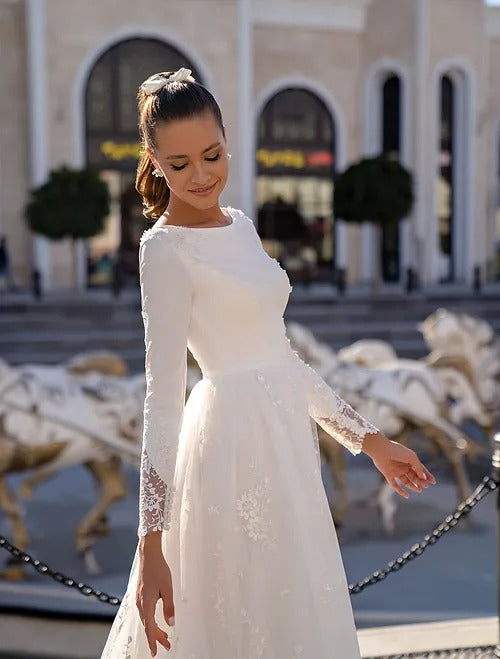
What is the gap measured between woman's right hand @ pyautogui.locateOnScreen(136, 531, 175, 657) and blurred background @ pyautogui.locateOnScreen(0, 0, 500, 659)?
592 cm

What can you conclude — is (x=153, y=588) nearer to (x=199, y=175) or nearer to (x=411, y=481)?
(x=411, y=481)

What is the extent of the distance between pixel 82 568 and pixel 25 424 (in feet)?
3.86

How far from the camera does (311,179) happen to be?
29125mm

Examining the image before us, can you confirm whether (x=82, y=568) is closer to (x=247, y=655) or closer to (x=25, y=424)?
(x=25, y=424)

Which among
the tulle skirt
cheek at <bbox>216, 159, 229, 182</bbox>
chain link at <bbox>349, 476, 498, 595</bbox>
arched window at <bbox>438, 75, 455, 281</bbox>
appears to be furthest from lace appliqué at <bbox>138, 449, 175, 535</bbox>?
arched window at <bbox>438, 75, 455, 281</bbox>

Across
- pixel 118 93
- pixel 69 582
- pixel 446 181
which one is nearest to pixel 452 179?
pixel 446 181

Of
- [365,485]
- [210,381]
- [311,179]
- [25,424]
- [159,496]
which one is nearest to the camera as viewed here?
[159,496]

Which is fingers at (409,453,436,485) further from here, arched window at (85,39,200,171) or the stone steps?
arched window at (85,39,200,171)

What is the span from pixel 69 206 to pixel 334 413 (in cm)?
1759

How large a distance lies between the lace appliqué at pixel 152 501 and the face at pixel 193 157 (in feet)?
2.09

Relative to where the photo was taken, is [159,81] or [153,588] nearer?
[153,588]

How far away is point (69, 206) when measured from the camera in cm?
1939

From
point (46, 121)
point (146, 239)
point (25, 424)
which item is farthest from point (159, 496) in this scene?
point (46, 121)

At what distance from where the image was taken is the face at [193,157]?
218 cm
